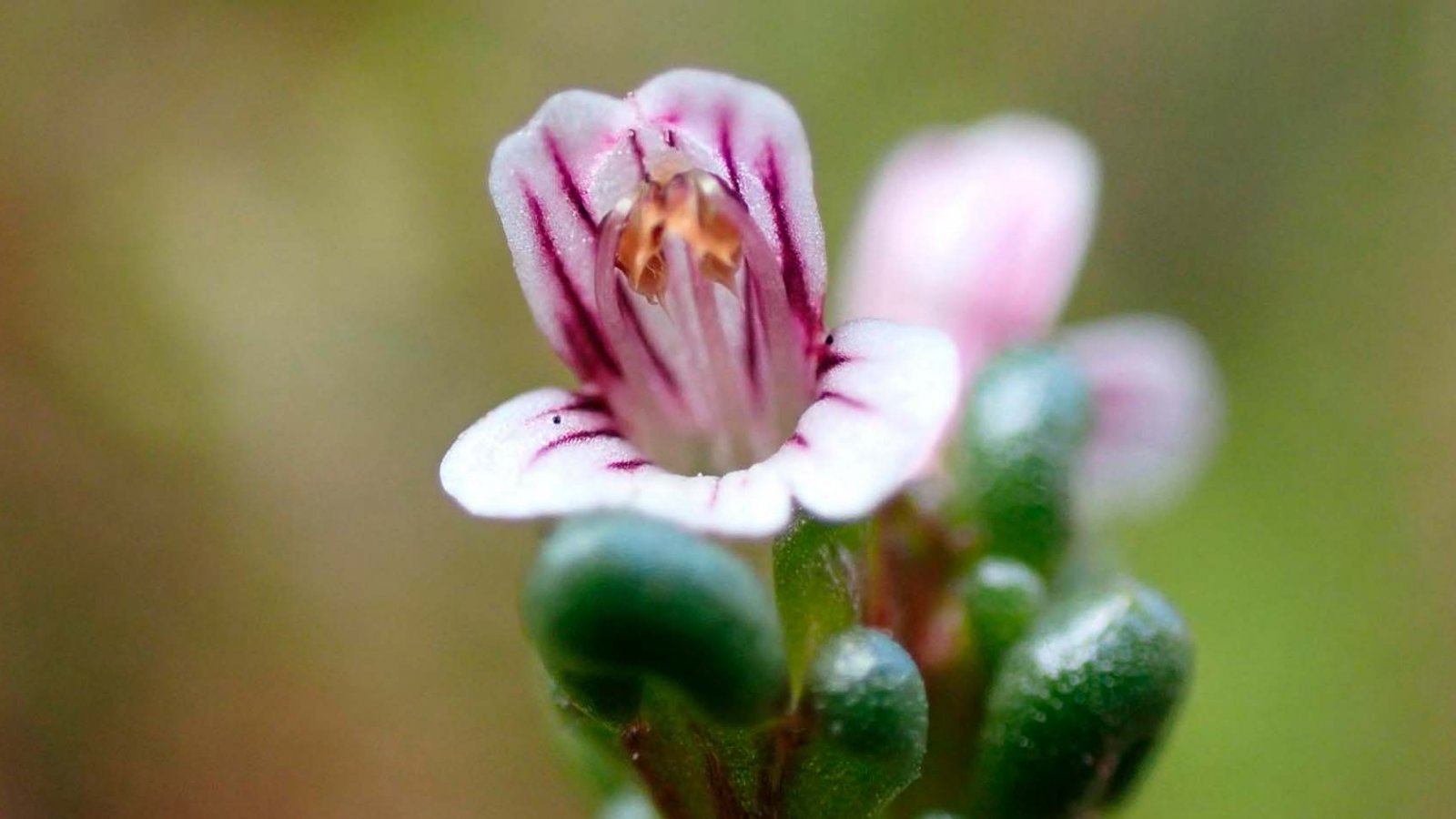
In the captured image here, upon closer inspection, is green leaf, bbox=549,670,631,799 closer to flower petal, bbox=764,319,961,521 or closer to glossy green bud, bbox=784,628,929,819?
glossy green bud, bbox=784,628,929,819

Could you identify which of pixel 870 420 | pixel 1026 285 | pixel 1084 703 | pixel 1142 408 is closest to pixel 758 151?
pixel 870 420

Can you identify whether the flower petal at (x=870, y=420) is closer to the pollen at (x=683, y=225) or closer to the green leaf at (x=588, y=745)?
the pollen at (x=683, y=225)

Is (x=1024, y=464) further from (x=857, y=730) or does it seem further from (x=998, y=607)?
(x=857, y=730)

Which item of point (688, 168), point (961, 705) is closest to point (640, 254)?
point (688, 168)

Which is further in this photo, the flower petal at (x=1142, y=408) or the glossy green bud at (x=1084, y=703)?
the flower petal at (x=1142, y=408)

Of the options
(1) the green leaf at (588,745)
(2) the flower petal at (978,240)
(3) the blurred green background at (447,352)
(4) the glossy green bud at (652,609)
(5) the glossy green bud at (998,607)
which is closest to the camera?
(4) the glossy green bud at (652,609)

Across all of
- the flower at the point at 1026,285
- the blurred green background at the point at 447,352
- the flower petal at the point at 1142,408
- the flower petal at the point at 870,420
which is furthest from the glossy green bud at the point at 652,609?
the blurred green background at the point at 447,352

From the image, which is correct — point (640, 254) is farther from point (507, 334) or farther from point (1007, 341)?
point (507, 334)

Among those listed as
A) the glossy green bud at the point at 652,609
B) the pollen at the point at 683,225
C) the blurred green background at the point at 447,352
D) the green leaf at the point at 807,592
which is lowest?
the blurred green background at the point at 447,352
